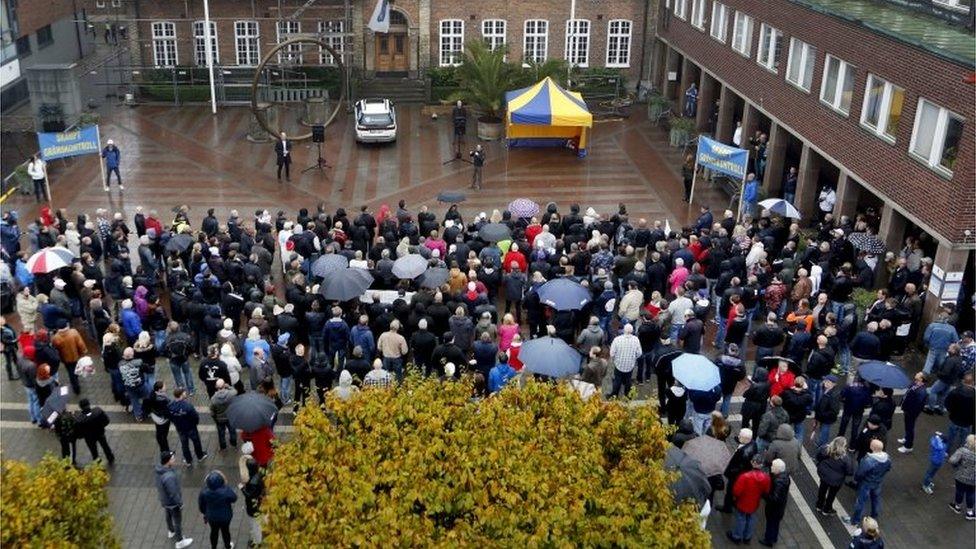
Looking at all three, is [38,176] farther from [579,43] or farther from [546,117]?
[579,43]

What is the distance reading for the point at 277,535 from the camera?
8.66 m

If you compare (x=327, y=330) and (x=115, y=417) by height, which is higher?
(x=327, y=330)

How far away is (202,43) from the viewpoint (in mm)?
39625

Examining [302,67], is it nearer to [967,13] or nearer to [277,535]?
[967,13]

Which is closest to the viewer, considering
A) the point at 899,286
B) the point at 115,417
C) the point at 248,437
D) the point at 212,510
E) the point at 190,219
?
the point at 212,510

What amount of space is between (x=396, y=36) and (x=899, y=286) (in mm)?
26639

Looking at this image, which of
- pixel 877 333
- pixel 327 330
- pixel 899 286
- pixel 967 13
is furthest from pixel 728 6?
pixel 327 330

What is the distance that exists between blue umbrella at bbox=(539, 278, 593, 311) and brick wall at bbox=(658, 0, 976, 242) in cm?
734

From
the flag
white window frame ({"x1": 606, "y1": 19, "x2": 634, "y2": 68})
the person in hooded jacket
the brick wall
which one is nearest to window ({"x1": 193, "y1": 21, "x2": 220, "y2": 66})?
the flag

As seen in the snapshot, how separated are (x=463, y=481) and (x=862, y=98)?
17.1 meters

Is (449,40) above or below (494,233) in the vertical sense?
above

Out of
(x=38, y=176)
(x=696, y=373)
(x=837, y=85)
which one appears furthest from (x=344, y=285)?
(x=837, y=85)

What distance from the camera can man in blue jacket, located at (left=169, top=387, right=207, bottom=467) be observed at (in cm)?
1368

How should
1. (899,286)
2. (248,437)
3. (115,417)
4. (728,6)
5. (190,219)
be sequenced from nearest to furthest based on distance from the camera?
(248,437)
(115,417)
(899,286)
(190,219)
(728,6)
